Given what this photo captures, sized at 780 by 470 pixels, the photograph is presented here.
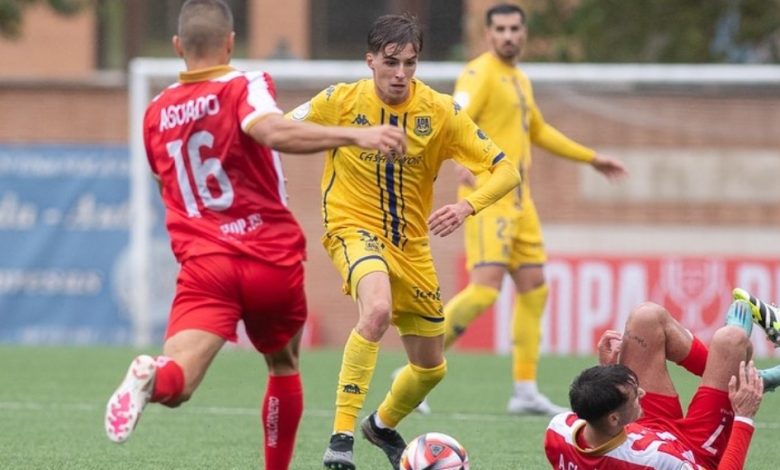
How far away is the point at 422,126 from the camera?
7047 mm

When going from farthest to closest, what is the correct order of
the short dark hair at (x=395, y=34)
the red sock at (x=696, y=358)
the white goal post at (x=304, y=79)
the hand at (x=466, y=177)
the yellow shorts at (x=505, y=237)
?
1. the white goal post at (x=304, y=79)
2. the yellow shorts at (x=505, y=237)
3. the hand at (x=466, y=177)
4. the short dark hair at (x=395, y=34)
5. the red sock at (x=696, y=358)

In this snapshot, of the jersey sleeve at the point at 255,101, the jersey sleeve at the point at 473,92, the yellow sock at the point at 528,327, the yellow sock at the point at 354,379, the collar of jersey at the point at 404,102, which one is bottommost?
the yellow sock at the point at 528,327

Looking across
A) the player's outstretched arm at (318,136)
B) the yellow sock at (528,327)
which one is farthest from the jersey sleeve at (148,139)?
the yellow sock at (528,327)

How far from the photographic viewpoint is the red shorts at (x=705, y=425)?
587 cm

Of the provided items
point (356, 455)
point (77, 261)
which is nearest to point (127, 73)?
point (77, 261)

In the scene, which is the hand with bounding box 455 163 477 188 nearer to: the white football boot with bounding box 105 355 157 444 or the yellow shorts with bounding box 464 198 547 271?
the yellow shorts with bounding box 464 198 547 271

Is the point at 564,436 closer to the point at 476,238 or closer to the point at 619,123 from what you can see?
the point at 476,238

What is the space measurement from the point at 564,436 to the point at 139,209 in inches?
401

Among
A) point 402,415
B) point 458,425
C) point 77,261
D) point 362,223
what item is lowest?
point 77,261

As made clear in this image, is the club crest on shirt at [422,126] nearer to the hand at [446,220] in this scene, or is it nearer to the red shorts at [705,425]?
the hand at [446,220]

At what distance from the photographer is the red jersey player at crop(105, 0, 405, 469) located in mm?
5582

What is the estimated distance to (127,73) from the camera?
19.6 m

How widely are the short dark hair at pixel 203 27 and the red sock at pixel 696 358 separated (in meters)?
2.21

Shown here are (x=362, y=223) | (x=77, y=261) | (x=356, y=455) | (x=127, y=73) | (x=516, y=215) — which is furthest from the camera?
(x=127, y=73)
